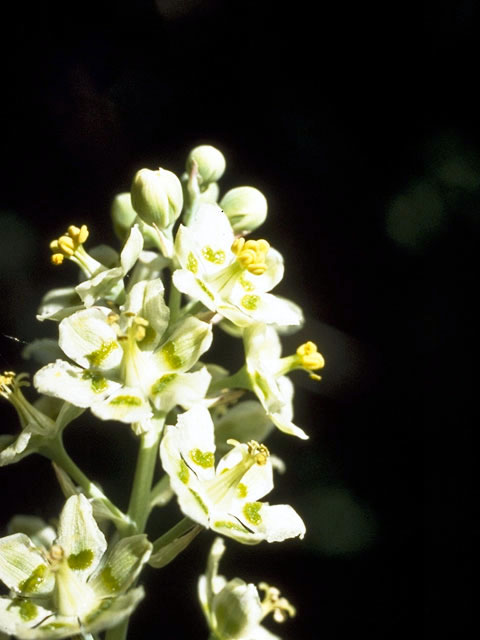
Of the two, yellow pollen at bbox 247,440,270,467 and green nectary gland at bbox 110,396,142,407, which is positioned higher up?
yellow pollen at bbox 247,440,270,467

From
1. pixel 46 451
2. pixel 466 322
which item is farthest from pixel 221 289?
pixel 466 322

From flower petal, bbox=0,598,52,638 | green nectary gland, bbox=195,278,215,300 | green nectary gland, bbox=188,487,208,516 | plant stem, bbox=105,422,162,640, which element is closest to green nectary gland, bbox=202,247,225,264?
green nectary gland, bbox=195,278,215,300

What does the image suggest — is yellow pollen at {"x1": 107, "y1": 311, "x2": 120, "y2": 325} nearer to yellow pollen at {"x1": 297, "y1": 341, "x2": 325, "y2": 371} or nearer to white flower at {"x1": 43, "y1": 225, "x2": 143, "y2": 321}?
white flower at {"x1": 43, "y1": 225, "x2": 143, "y2": 321}

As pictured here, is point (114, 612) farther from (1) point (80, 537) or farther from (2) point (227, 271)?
(2) point (227, 271)

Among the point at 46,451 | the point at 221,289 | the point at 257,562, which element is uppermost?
the point at 221,289

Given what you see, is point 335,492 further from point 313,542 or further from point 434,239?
point 434,239

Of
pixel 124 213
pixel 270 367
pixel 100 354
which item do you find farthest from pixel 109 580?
pixel 124 213

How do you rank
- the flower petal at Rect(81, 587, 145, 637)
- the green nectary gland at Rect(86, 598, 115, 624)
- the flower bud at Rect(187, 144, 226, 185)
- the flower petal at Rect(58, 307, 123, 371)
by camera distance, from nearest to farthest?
the flower petal at Rect(81, 587, 145, 637) < the green nectary gland at Rect(86, 598, 115, 624) < the flower petal at Rect(58, 307, 123, 371) < the flower bud at Rect(187, 144, 226, 185)
